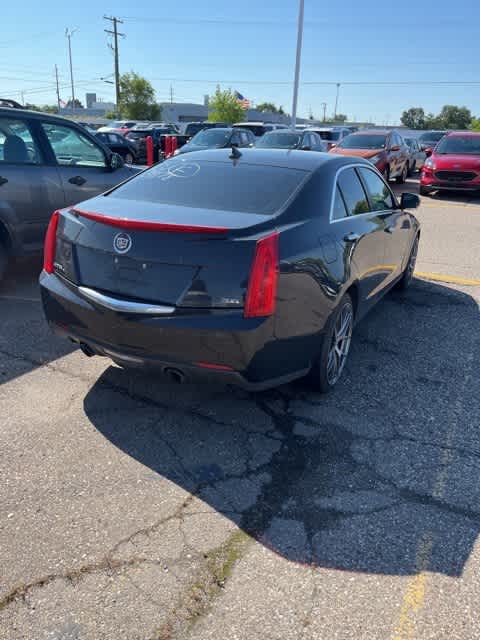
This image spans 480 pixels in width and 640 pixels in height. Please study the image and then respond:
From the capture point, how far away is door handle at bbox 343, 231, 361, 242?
12.4 ft

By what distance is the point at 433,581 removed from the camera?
2.29m

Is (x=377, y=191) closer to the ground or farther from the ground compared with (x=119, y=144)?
farther from the ground

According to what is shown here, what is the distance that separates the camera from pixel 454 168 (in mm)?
14219

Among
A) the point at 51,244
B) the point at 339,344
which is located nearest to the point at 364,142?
the point at 339,344

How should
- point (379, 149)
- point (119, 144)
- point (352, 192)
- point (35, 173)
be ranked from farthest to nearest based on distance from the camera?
point (119, 144), point (379, 149), point (35, 173), point (352, 192)

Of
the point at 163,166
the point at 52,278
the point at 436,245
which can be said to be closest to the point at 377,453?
the point at 52,278

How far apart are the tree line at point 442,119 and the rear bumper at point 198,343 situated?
111m

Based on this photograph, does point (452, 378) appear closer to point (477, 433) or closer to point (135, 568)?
point (477, 433)

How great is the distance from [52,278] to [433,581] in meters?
2.77

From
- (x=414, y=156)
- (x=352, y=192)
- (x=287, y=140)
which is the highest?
(x=352, y=192)

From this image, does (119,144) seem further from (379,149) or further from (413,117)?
(413,117)

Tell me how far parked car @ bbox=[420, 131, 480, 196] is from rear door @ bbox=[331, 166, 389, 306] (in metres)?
10.9

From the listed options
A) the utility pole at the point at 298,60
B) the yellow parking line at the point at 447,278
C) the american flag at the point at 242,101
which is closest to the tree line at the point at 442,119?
the american flag at the point at 242,101

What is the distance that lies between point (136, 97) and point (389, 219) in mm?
72707
